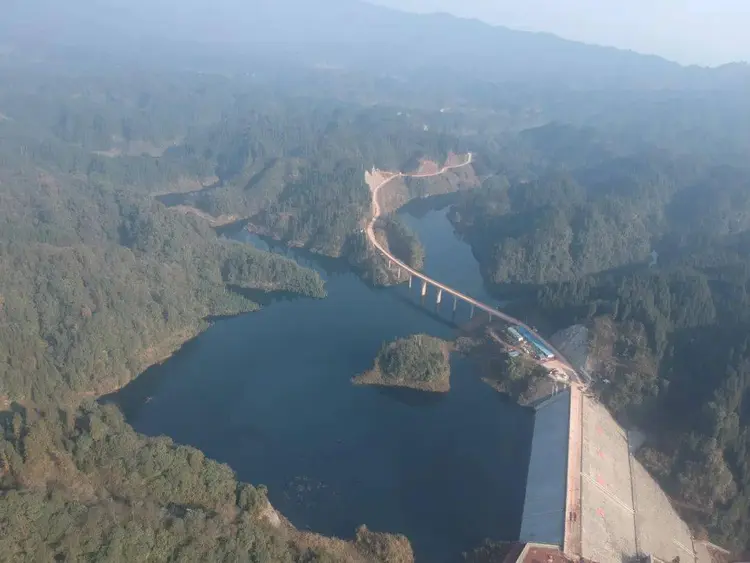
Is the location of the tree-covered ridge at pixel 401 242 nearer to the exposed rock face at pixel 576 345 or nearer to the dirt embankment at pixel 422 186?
the dirt embankment at pixel 422 186

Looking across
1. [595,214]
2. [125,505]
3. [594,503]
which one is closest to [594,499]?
[594,503]

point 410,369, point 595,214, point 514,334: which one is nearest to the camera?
point 410,369

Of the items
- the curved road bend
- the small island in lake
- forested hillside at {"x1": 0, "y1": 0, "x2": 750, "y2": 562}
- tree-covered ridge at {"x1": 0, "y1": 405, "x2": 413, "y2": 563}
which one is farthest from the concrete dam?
tree-covered ridge at {"x1": 0, "y1": 405, "x2": 413, "y2": 563}

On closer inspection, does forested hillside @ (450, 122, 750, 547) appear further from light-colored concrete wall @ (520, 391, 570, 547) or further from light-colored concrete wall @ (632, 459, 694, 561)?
light-colored concrete wall @ (520, 391, 570, 547)

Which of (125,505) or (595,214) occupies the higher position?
(595,214)

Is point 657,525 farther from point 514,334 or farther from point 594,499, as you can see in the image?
point 514,334

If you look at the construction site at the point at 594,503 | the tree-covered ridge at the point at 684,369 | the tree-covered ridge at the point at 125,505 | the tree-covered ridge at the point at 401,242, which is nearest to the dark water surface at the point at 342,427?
the construction site at the point at 594,503

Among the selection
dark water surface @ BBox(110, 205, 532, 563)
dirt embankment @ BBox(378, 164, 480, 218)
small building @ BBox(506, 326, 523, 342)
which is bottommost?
dark water surface @ BBox(110, 205, 532, 563)
